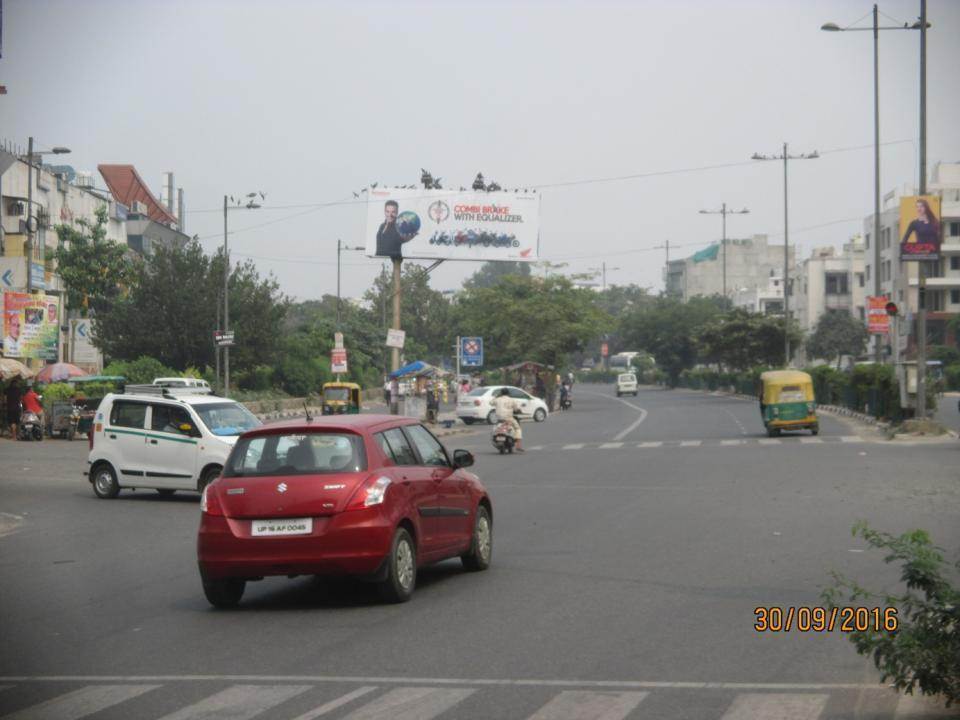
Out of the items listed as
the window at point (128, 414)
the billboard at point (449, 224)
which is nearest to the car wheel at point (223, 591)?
the window at point (128, 414)

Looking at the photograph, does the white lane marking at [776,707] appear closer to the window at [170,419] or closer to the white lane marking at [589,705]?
the white lane marking at [589,705]

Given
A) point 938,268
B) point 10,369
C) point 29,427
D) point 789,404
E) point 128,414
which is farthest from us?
point 938,268

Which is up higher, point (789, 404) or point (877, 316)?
point (877, 316)

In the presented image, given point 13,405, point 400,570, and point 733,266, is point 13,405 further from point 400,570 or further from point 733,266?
point 733,266

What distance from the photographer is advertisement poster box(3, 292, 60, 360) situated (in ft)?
135

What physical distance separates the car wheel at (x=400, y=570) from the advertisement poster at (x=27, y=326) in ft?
108

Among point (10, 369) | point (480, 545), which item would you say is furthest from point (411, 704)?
Answer: point (10, 369)

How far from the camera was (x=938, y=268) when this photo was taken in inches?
3718

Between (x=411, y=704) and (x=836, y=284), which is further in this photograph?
(x=836, y=284)

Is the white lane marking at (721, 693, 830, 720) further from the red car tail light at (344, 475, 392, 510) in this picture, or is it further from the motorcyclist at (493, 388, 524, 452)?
the motorcyclist at (493, 388, 524, 452)

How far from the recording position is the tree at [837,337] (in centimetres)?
10750

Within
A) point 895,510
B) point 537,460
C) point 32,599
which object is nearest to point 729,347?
point 537,460

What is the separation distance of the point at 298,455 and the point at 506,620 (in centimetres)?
237

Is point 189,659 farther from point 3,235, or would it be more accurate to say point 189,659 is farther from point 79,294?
point 79,294
